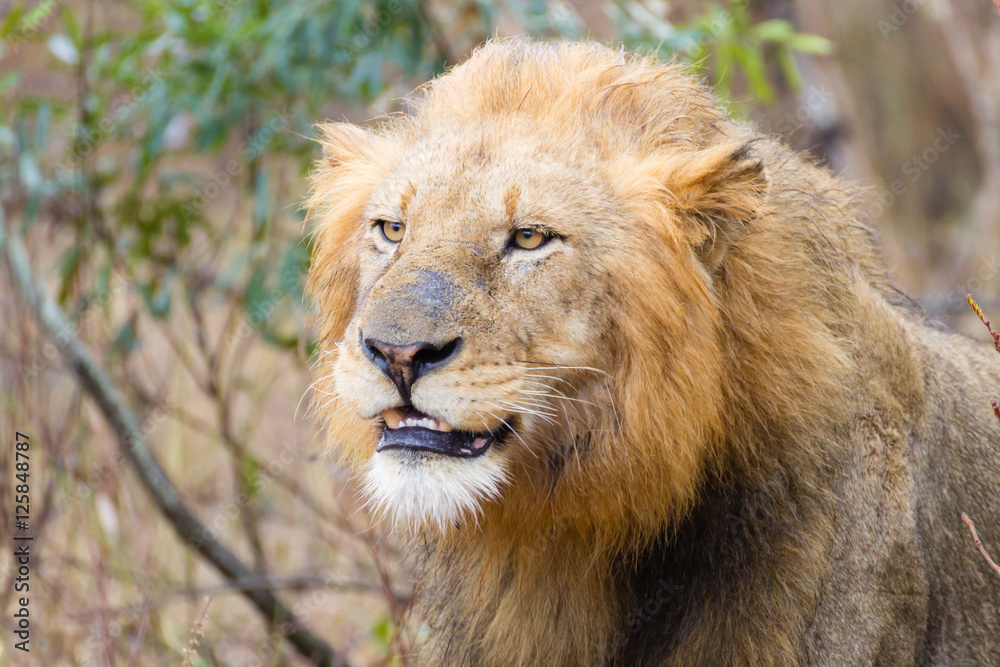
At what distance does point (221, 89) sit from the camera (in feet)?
17.0

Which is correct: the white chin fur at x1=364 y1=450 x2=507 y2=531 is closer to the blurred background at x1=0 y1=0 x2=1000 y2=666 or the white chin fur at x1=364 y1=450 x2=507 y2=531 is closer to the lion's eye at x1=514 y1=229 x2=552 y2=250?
A: the lion's eye at x1=514 y1=229 x2=552 y2=250

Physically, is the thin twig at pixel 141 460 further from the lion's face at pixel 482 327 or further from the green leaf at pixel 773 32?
the green leaf at pixel 773 32

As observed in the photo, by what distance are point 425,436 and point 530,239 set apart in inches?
22.9

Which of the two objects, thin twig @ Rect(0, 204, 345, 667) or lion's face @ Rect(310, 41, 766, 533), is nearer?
lion's face @ Rect(310, 41, 766, 533)

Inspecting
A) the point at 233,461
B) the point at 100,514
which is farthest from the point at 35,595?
the point at 233,461

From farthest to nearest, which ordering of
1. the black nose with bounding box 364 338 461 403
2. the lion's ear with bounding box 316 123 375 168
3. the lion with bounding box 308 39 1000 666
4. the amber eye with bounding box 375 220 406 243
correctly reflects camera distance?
1. the lion's ear with bounding box 316 123 375 168
2. the amber eye with bounding box 375 220 406 243
3. the lion with bounding box 308 39 1000 666
4. the black nose with bounding box 364 338 461 403

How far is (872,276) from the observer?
10.9 ft

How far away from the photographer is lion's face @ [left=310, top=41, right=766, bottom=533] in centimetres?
250

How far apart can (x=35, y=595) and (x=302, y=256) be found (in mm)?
2177

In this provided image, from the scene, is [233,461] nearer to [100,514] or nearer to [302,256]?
[100,514]

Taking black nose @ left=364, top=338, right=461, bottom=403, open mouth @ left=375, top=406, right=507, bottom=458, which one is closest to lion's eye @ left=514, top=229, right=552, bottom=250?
black nose @ left=364, top=338, right=461, bottom=403

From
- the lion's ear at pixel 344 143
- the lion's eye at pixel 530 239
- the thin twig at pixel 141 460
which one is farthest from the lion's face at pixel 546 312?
the thin twig at pixel 141 460

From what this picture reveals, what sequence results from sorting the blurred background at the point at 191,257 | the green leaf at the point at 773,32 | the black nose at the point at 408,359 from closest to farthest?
the black nose at the point at 408,359, the blurred background at the point at 191,257, the green leaf at the point at 773,32

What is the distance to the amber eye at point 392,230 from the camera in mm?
2900
